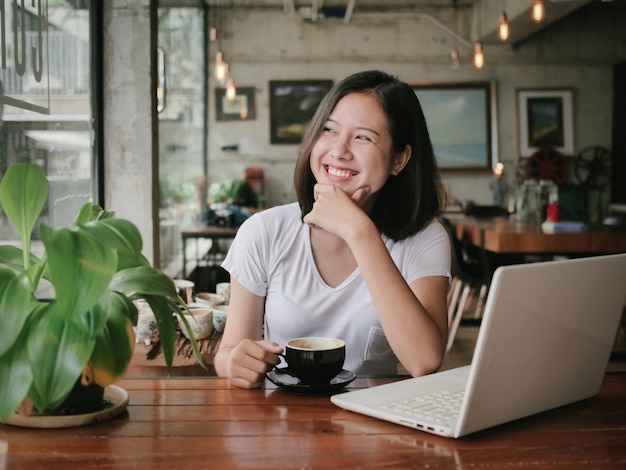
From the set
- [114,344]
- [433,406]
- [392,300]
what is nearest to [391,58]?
[392,300]

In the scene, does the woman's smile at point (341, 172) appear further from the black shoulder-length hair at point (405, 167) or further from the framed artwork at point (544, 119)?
the framed artwork at point (544, 119)

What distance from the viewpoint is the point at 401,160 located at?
1845 millimetres

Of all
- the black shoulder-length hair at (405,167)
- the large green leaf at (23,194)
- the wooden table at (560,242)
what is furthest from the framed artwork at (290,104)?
the large green leaf at (23,194)

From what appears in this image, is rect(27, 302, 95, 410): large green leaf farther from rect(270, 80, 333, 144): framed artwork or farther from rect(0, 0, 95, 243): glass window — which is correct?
rect(270, 80, 333, 144): framed artwork

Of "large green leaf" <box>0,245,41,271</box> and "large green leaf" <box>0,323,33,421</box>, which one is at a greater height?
"large green leaf" <box>0,245,41,271</box>

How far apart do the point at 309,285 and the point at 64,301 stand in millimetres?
897

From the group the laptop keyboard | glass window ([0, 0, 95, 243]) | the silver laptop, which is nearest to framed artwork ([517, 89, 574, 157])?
glass window ([0, 0, 95, 243])

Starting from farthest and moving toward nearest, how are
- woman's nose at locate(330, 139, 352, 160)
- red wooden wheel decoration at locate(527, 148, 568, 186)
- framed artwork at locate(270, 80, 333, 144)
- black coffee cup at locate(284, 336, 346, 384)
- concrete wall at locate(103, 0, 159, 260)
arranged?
framed artwork at locate(270, 80, 333, 144) → red wooden wheel decoration at locate(527, 148, 568, 186) → concrete wall at locate(103, 0, 159, 260) → woman's nose at locate(330, 139, 352, 160) → black coffee cup at locate(284, 336, 346, 384)

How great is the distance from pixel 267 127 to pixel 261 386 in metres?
7.64

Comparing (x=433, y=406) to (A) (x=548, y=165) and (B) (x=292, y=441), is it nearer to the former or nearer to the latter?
(B) (x=292, y=441)

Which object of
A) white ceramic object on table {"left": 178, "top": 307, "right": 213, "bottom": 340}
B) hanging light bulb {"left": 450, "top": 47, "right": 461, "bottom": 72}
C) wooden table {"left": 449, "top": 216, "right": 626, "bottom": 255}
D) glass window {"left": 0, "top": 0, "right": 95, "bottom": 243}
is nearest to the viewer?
white ceramic object on table {"left": 178, "top": 307, "right": 213, "bottom": 340}

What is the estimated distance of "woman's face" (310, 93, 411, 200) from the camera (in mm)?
1684

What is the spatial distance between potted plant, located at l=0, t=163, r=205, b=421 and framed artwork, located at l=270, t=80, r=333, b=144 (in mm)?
7773

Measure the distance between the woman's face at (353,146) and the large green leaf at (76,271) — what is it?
86 cm
